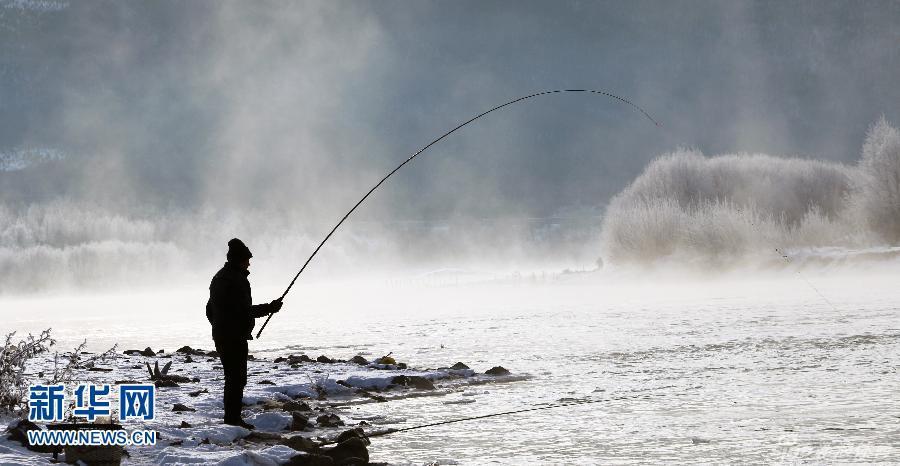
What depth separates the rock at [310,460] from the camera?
741 centimetres

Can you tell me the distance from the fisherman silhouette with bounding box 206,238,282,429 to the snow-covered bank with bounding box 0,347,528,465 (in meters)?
0.63

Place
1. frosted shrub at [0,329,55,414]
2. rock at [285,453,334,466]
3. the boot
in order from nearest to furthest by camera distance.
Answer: rock at [285,453,334,466] → frosted shrub at [0,329,55,414] → the boot

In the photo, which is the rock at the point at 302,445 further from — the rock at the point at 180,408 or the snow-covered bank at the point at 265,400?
the rock at the point at 180,408

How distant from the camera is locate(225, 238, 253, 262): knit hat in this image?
9086 millimetres

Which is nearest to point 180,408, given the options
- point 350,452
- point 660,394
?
point 350,452

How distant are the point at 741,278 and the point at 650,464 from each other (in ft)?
265

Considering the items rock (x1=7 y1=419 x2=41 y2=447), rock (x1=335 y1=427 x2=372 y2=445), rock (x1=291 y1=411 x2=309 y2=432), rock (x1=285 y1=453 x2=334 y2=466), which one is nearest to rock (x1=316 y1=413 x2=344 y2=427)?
rock (x1=291 y1=411 x2=309 y2=432)

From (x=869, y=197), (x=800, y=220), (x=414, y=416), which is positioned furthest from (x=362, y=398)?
(x=800, y=220)

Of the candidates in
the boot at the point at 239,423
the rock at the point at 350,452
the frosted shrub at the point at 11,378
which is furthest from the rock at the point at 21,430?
the rock at the point at 350,452

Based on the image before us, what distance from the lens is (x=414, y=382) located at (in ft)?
45.0

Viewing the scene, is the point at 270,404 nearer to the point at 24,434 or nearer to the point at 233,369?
the point at 233,369

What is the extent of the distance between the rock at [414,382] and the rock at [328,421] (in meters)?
3.25

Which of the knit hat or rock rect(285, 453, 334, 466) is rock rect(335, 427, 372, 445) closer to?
rock rect(285, 453, 334, 466)

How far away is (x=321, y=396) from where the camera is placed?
12789mm
